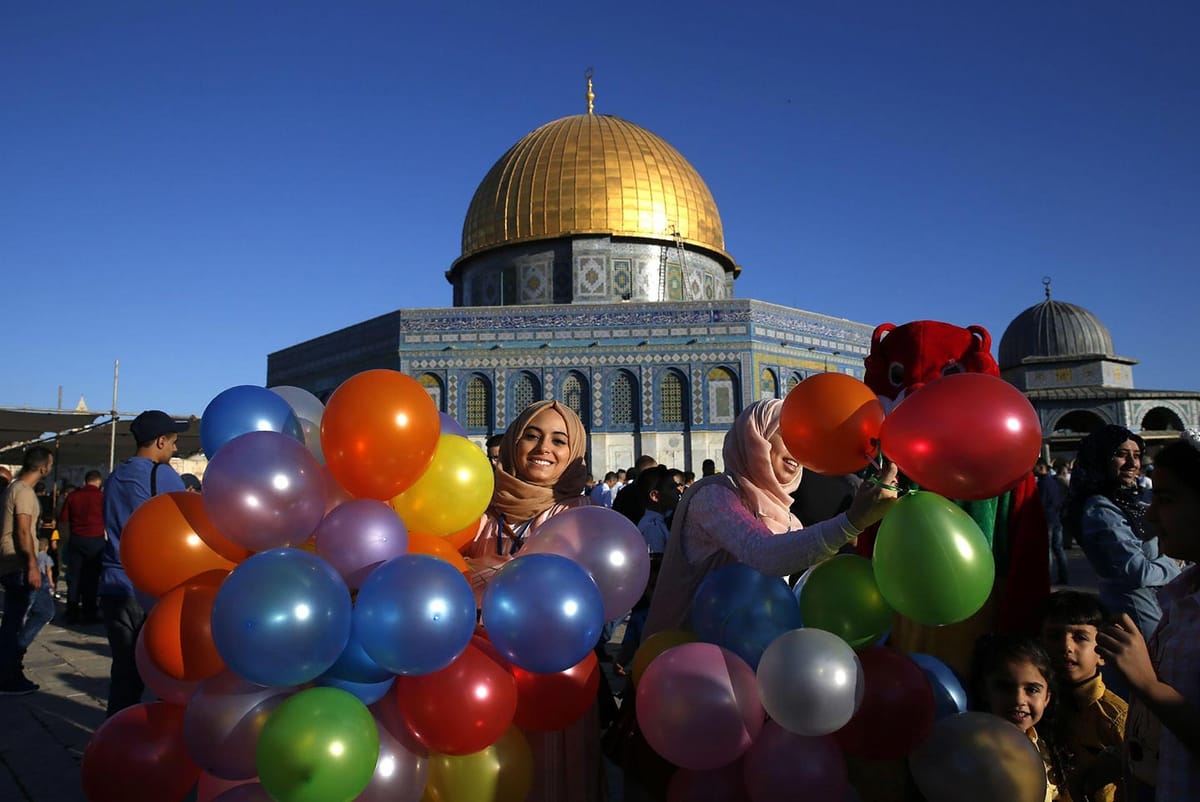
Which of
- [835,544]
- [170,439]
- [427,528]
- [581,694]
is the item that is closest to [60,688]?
[170,439]

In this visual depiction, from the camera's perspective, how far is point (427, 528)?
2.49 meters

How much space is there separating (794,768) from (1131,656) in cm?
77

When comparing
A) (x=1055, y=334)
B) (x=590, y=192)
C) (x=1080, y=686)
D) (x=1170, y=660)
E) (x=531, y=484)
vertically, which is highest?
(x=590, y=192)

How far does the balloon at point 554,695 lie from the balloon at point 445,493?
498 millimetres

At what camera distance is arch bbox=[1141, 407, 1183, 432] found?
27.5 m

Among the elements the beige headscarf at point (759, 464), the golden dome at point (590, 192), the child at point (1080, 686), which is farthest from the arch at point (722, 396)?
the beige headscarf at point (759, 464)

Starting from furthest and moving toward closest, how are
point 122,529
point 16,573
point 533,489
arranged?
1. point 16,573
2. point 122,529
3. point 533,489

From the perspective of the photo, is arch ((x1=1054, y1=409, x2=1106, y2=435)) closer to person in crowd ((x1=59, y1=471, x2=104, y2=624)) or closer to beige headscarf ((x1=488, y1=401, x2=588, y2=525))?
person in crowd ((x1=59, y1=471, x2=104, y2=624))

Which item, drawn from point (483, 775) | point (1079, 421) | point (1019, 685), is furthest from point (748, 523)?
point (1079, 421)

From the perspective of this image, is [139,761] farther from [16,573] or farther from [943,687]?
[16,573]

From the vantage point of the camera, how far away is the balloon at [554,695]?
2.22 meters

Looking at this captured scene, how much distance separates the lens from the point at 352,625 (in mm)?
2029

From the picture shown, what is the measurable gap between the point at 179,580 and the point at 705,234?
75.2 feet

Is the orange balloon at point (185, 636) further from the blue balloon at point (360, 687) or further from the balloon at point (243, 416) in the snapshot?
the balloon at point (243, 416)
